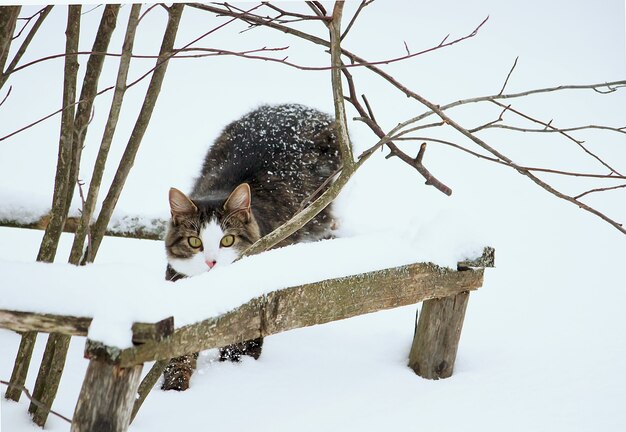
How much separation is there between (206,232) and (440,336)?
0.85 metres

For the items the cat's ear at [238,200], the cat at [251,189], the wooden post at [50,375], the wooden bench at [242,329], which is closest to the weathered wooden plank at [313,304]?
the wooden bench at [242,329]

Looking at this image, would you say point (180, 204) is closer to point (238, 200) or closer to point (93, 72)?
point (238, 200)

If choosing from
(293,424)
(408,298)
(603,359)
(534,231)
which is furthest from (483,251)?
(534,231)

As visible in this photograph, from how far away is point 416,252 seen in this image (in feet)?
6.88

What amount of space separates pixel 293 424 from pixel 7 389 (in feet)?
2.52

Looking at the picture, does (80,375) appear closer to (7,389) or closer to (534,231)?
(7,389)

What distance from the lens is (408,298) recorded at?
6.84 feet

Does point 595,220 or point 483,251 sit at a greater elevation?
point 595,220

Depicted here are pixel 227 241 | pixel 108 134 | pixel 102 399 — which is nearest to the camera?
pixel 102 399

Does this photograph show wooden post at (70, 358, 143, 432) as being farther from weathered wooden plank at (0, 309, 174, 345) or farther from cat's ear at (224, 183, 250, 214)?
cat's ear at (224, 183, 250, 214)

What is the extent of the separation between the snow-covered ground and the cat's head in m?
0.32

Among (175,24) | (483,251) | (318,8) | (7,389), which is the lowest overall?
(7,389)

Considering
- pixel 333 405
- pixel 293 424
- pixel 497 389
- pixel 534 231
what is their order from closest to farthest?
1. pixel 293 424
2. pixel 333 405
3. pixel 497 389
4. pixel 534 231

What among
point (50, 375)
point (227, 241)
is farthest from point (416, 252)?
point (50, 375)
